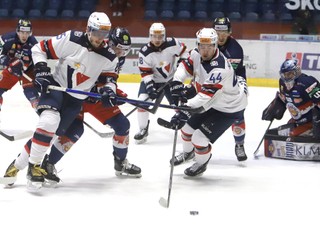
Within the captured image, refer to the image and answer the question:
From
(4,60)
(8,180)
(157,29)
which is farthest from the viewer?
(4,60)

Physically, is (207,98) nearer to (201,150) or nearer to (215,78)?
(215,78)

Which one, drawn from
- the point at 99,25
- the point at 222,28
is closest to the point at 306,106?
the point at 222,28

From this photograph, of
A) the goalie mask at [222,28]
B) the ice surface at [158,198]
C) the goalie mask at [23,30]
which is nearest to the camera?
the ice surface at [158,198]

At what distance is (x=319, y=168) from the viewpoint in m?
4.97

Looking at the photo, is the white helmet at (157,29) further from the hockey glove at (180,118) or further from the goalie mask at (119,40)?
the hockey glove at (180,118)

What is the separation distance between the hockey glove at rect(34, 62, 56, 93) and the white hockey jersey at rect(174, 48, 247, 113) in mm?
893

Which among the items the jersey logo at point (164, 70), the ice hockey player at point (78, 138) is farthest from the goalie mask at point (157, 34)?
the ice hockey player at point (78, 138)

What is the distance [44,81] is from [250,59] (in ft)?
17.1

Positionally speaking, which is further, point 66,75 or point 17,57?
point 17,57

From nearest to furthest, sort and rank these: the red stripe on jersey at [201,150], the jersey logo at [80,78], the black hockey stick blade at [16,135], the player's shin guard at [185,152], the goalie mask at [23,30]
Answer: the jersey logo at [80,78], the red stripe on jersey at [201,150], the player's shin guard at [185,152], the black hockey stick blade at [16,135], the goalie mask at [23,30]

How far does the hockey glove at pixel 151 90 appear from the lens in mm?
5667

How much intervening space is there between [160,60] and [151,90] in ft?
1.32

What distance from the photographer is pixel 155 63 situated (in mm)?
6000

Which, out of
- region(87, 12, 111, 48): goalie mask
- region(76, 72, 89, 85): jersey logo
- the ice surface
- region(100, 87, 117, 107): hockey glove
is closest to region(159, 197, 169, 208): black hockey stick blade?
the ice surface
